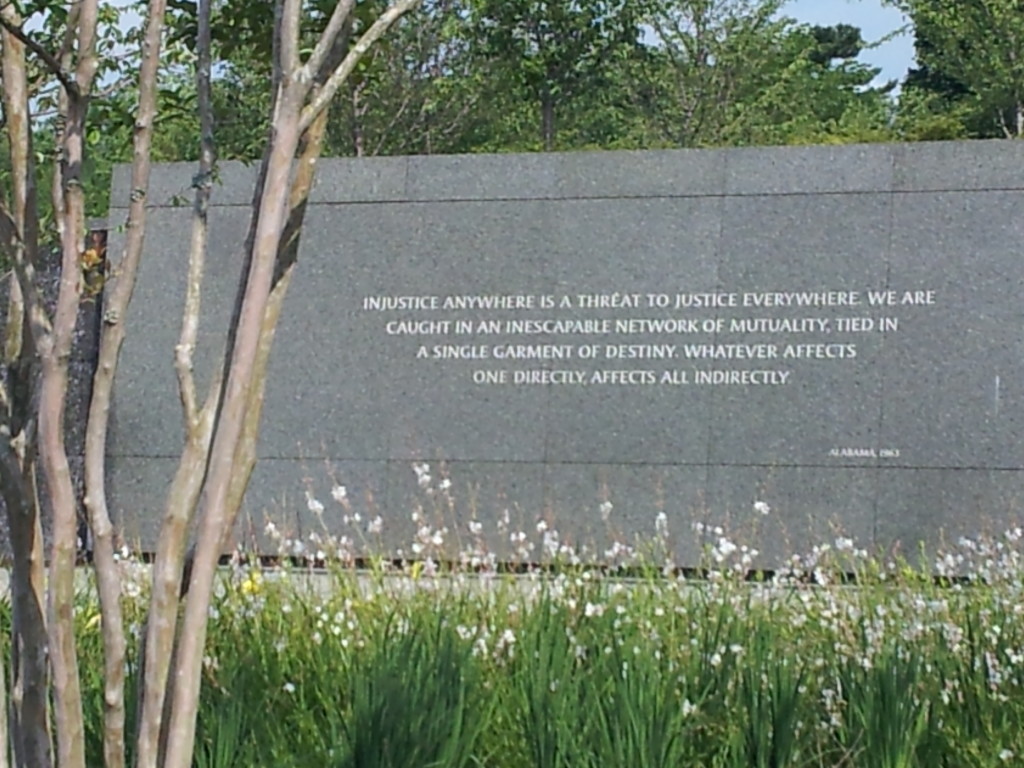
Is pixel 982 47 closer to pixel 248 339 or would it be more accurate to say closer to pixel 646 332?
pixel 646 332

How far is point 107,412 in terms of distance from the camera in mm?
2893

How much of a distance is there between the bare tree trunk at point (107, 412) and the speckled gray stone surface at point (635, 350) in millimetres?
5795

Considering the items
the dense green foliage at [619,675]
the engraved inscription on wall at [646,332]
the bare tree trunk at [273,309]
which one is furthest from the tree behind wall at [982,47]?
the bare tree trunk at [273,309]

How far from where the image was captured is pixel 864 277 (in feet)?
29.5

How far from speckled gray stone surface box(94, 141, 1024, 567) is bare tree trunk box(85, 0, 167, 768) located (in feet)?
19.0

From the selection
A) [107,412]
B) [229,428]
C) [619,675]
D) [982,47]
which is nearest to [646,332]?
[619,675]

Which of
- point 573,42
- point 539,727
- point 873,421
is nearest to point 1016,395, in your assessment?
point 873,421


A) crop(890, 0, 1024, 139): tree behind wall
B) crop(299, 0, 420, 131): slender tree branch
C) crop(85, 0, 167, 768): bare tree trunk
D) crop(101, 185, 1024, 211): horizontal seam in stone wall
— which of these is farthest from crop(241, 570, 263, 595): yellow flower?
crop(890, 0, 1024, 139): tree behind wall

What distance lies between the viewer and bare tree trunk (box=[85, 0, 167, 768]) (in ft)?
9.27

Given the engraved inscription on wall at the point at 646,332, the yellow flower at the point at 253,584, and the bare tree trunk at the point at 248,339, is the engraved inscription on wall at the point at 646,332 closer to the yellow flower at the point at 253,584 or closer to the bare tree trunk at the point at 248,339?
the yellow flower at the point at 253,584

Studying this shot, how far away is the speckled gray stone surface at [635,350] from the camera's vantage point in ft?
29.1

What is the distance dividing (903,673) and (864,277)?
5.36 metres

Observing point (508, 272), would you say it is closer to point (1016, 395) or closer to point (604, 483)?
point (604, 483)

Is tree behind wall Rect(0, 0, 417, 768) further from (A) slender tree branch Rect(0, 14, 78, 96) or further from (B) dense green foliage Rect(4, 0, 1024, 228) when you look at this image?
(B) dense green foliage Rect(4, 0, 1024, 228)
